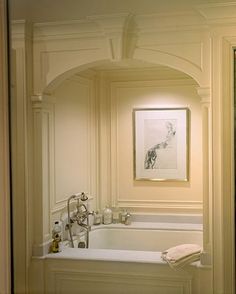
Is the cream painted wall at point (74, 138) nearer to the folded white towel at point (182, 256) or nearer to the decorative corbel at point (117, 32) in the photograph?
the decorative corbel at point (117, 32)

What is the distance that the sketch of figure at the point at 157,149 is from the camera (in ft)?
4.91

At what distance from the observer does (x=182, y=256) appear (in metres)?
1.25

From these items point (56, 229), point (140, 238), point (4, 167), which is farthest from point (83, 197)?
point (4, 167)

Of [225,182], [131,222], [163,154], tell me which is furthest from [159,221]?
[225,182]

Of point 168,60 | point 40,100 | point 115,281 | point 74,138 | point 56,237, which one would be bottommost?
point 115,281

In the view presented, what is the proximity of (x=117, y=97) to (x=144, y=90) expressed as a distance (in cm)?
12

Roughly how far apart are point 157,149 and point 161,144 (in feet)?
0.08

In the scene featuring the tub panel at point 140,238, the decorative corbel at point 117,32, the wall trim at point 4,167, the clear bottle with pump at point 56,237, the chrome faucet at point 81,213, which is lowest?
the tub panel at point 140,238

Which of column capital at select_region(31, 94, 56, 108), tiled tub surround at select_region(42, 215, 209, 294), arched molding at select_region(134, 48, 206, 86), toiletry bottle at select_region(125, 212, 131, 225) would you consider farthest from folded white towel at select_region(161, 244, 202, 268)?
column capital at select_region(31, 94, 56, 108)

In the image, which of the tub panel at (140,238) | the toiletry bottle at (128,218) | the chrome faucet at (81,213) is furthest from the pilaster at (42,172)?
the toiletry bottle at (128,218)

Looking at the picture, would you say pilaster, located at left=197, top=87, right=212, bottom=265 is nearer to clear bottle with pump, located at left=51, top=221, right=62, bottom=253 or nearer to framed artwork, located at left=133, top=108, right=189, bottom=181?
framed artwork, located at left=133, top=108, right=189, bottom=181

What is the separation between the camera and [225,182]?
45.2 inches

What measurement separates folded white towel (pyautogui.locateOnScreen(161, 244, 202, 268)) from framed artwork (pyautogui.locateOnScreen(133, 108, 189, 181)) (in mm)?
353

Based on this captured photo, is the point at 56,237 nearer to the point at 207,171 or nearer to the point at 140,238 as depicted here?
the point at 140,238
